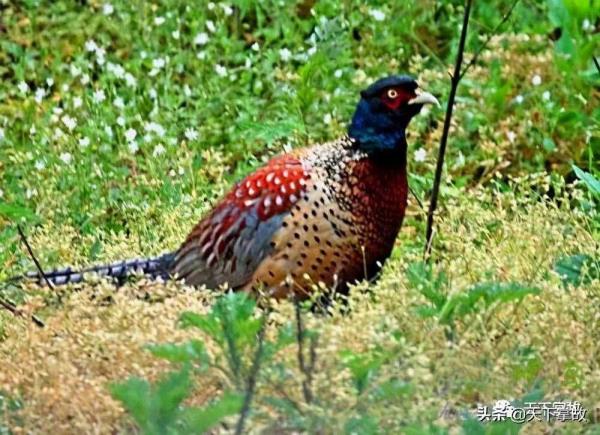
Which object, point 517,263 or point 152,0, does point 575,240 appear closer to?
point 517,263

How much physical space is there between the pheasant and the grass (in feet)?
0.66

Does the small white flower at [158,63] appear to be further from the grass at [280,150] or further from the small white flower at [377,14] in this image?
the small white flower at [377,14]

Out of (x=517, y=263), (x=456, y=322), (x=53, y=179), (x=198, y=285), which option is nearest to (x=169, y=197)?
(x=53, y=179)

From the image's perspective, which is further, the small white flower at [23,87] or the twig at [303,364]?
the small white flower at [23,87]

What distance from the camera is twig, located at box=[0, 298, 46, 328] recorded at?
4.89 meters

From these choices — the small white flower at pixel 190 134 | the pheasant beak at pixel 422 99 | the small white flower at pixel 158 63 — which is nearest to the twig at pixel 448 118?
the pheasant beak at pixel 422 99

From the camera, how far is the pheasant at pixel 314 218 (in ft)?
17.7

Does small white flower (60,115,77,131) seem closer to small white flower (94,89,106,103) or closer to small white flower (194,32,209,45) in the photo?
small white flower (94,89,106,103)

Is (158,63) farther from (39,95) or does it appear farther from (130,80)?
(39,95)

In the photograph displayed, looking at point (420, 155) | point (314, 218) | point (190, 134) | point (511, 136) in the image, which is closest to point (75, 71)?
point (190, 134)

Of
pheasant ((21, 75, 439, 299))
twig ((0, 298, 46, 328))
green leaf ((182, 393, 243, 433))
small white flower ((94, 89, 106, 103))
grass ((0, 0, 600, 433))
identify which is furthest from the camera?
small white flower ((94, 89, 106, 103))

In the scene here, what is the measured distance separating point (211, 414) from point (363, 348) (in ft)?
3.62

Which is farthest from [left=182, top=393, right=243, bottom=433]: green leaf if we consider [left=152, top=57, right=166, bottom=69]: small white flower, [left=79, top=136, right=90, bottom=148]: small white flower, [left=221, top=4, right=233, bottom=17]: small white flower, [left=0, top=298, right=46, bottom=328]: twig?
[left=221, top=4, right=233, bottom=17]: small white flower

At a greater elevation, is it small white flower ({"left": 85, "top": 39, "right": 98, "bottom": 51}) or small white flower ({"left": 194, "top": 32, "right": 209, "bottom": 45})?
small white flower ({"left": 194, "top": 32, "right": 209, "bottom": 45})
